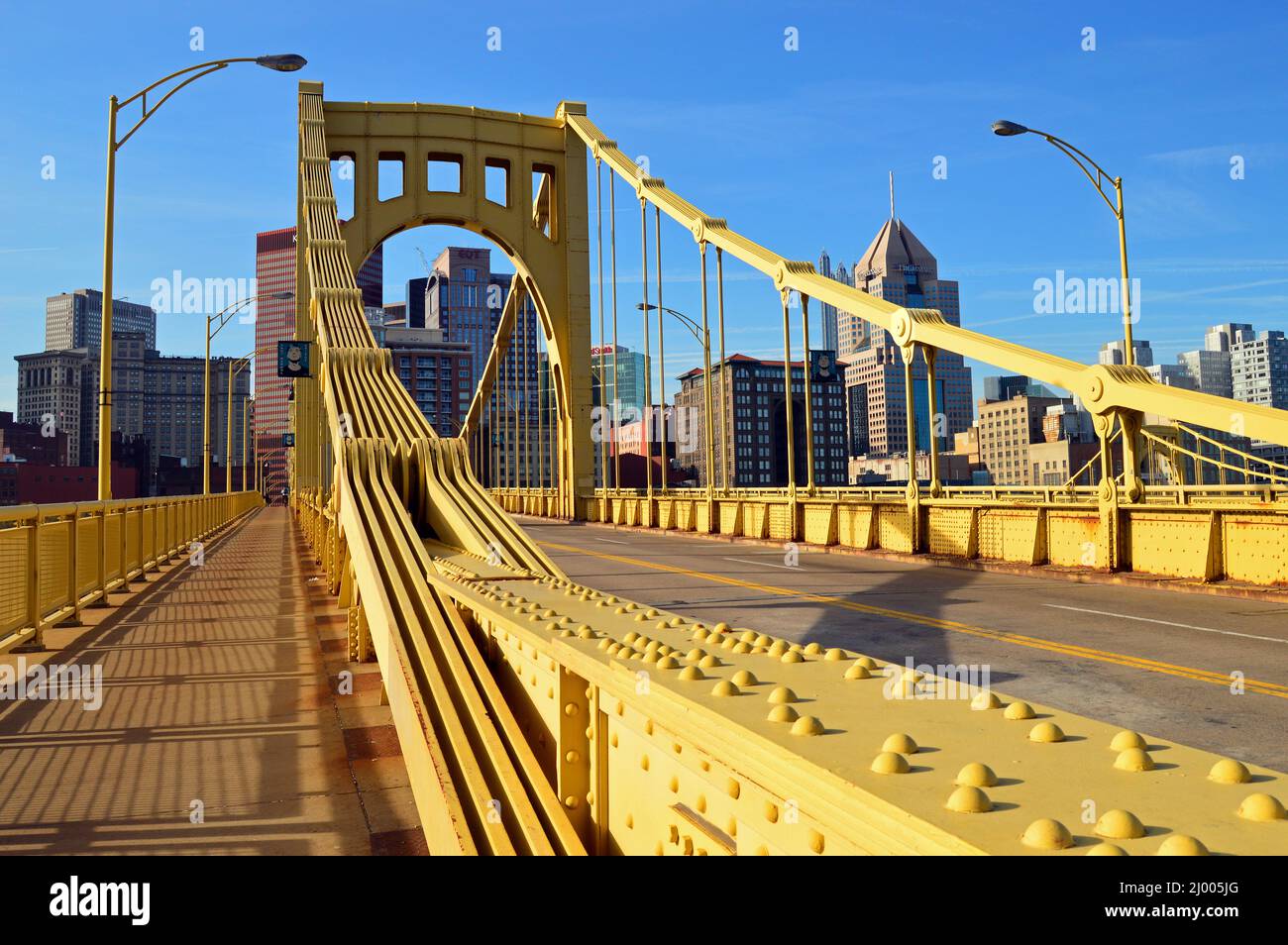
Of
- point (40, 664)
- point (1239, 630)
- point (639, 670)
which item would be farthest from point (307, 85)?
point (639, 670)

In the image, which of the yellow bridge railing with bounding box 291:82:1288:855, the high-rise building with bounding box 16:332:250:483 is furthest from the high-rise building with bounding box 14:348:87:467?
the yellow bridge railing with bounding box 291:82:1288:855

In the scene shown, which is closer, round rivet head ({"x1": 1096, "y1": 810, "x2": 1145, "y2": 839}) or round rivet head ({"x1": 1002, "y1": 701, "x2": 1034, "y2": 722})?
round rivet head ({"x1": 1096, "y1": 810, "x2": 1145, "y2": 839})

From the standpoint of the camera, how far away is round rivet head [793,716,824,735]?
7.28 feet

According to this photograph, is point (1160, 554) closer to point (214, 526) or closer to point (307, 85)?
point (214, 526)

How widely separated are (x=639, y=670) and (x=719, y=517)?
1058 inches

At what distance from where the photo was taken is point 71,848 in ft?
14.5

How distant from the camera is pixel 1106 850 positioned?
1.56 metres

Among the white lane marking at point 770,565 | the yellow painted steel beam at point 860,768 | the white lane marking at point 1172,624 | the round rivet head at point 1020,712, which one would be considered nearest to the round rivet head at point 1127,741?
the yellow painted steel beam at point 860,768

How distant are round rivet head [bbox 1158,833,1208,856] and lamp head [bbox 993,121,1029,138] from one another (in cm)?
2152

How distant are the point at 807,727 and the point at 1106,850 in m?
0.76

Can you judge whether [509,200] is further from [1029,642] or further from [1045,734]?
[1045,734]

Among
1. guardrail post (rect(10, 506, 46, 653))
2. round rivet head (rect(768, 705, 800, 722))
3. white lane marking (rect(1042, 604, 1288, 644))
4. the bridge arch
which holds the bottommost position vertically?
white lane marking (rect(1042, 604, 1288, 644))

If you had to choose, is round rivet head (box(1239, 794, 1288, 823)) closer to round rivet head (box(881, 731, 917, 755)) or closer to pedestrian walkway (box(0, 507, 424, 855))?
round rivet head (box(881, 731, 917, 755))

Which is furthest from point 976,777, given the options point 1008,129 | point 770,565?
point 1008,129
